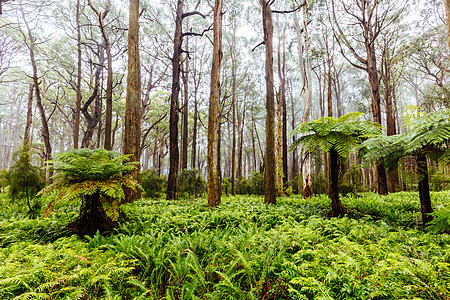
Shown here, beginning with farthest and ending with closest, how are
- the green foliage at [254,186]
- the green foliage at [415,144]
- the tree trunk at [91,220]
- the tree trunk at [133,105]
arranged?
the green foliage at [254,186] < the tree trunk at [133,105] < the tree trunk at [91,220] < the green foliage at [415,144]

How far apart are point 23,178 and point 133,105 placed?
2.88 meters

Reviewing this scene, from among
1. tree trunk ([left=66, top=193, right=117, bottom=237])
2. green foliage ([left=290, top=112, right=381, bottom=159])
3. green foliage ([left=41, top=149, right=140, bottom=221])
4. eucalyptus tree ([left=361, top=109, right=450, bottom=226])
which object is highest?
green foliage ([left=290, top=112, right=381, bottom=159])

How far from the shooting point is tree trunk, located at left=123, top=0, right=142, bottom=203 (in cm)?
563

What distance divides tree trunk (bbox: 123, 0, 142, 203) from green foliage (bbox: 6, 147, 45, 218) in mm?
1872

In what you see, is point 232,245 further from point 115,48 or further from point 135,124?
point 115,48

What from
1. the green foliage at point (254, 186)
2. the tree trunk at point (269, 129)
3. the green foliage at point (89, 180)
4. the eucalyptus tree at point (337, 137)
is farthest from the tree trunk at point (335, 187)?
the green foliage at point (254, 186)

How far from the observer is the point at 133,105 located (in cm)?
575

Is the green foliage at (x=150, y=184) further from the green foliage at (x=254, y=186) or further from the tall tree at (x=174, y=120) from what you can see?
the green foliage at (x=254, y=186)

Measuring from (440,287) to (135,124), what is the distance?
6.20m

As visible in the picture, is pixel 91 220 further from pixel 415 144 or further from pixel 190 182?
pixel 190 182

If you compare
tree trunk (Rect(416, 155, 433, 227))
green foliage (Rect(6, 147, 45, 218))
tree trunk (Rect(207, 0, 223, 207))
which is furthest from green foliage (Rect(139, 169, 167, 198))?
tree trunk (Rect(416, 155, 433, 227))

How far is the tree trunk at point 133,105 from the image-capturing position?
18.5ft

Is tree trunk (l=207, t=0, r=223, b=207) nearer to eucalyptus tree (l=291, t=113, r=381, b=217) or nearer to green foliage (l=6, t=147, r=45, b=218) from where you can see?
eucalyptus tree (l=291, t=113, r=381, b=217)

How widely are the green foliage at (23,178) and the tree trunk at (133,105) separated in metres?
1.87
